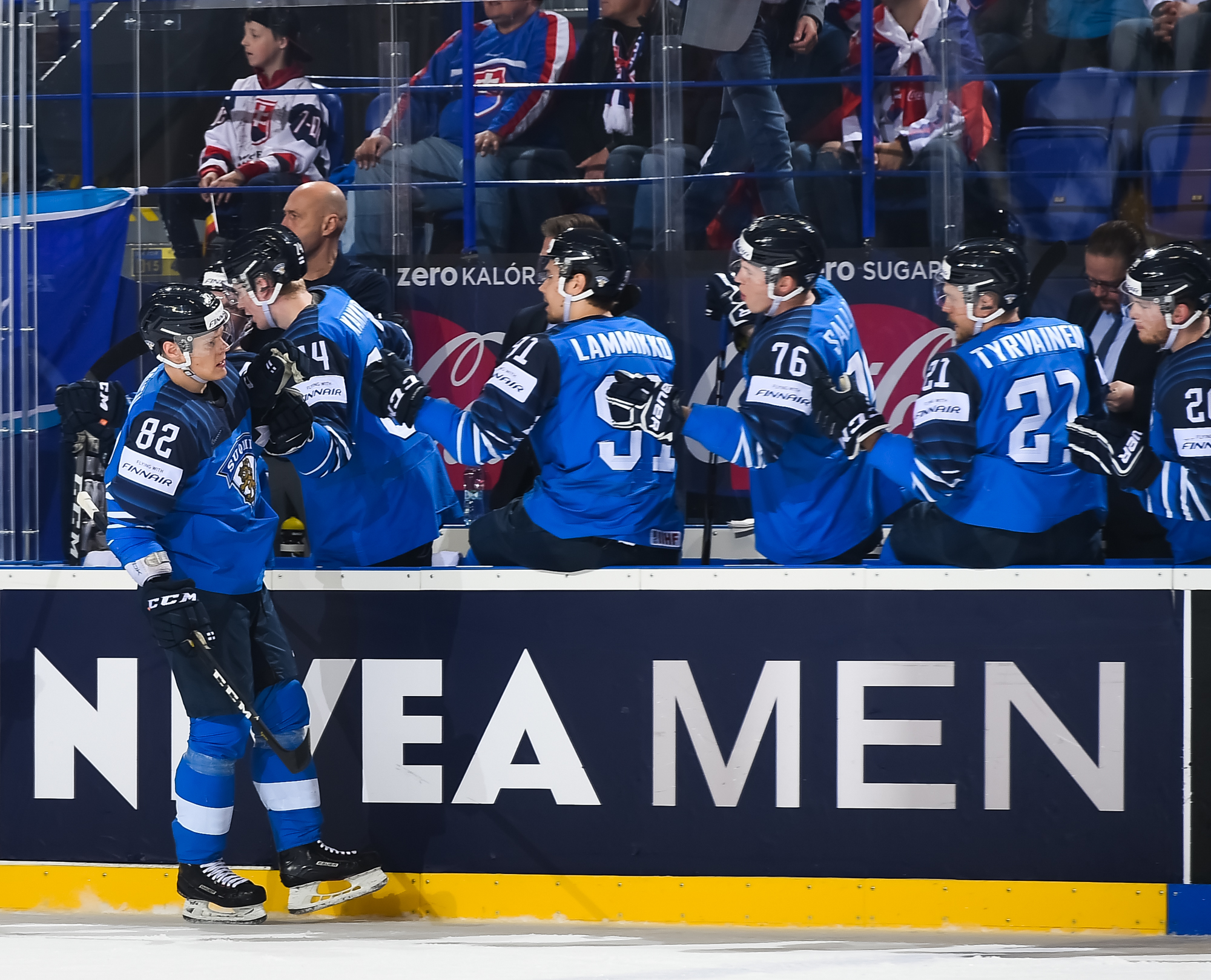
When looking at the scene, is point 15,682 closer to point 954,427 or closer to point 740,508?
point 740,508

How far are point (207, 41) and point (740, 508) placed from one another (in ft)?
8.06

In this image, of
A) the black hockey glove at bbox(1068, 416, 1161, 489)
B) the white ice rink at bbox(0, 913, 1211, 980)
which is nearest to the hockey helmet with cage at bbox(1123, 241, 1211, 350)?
the black hockey glove at bbox(1068, 416, 1161, 489)

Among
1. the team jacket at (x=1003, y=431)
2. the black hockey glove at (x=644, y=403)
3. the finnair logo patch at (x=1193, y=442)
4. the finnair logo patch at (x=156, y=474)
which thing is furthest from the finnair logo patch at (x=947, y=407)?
the finnair logo patch at (x=156, y=474)

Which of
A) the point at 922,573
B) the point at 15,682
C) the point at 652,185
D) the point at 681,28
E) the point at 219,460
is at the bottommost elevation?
the point at 15,682

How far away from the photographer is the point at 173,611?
3.90 m

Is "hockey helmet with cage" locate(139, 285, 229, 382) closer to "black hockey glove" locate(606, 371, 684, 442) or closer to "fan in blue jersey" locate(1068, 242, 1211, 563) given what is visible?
"black hockey glove" locate(606, 371, 684, 442)

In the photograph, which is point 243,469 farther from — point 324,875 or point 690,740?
point 690,740

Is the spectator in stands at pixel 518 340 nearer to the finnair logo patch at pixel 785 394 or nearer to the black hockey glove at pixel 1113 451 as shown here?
the finnair logo patch at pixel 785 394

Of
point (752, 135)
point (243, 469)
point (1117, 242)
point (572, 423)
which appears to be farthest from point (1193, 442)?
point (243, 469)

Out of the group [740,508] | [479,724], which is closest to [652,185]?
[740,508]

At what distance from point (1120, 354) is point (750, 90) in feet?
5.09

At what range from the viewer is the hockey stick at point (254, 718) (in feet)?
13.0

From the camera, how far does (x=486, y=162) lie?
5.40 metres

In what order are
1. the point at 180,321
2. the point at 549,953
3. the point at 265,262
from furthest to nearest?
the point at 265,262 < the point at 180,321 < the point at 549,953
